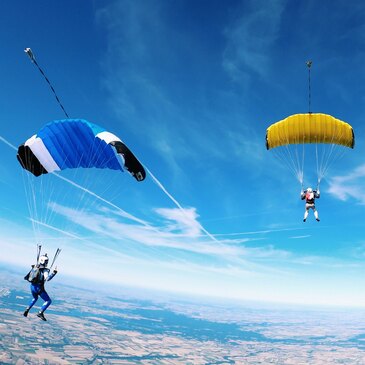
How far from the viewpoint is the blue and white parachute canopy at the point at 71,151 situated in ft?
37.3

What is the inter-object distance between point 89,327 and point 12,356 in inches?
2695

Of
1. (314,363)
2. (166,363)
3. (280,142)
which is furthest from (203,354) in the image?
(280,142)


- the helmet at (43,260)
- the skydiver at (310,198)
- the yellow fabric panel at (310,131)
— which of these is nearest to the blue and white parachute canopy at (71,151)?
the helmet at (43,260)

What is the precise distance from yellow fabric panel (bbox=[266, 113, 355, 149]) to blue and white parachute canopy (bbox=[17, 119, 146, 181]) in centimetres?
825

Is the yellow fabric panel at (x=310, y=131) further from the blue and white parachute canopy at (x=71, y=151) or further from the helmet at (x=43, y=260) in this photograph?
the helmet at (x=43, y=260)

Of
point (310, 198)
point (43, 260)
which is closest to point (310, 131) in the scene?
point (310, 198)

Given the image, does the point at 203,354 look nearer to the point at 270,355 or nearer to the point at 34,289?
the point at 270,355

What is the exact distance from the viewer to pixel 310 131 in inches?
600

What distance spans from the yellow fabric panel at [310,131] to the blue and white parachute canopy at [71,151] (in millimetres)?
8254

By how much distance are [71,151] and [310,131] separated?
1193cm

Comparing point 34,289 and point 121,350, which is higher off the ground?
point 34,289

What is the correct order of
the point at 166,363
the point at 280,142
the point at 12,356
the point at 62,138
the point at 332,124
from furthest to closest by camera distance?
the point at 166,363 < the point at 12,356 < the point at 280,142 < the point at 332,124 < the point at 62,138

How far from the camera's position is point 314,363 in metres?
129

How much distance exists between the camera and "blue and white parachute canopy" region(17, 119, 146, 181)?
11375 millimetres
